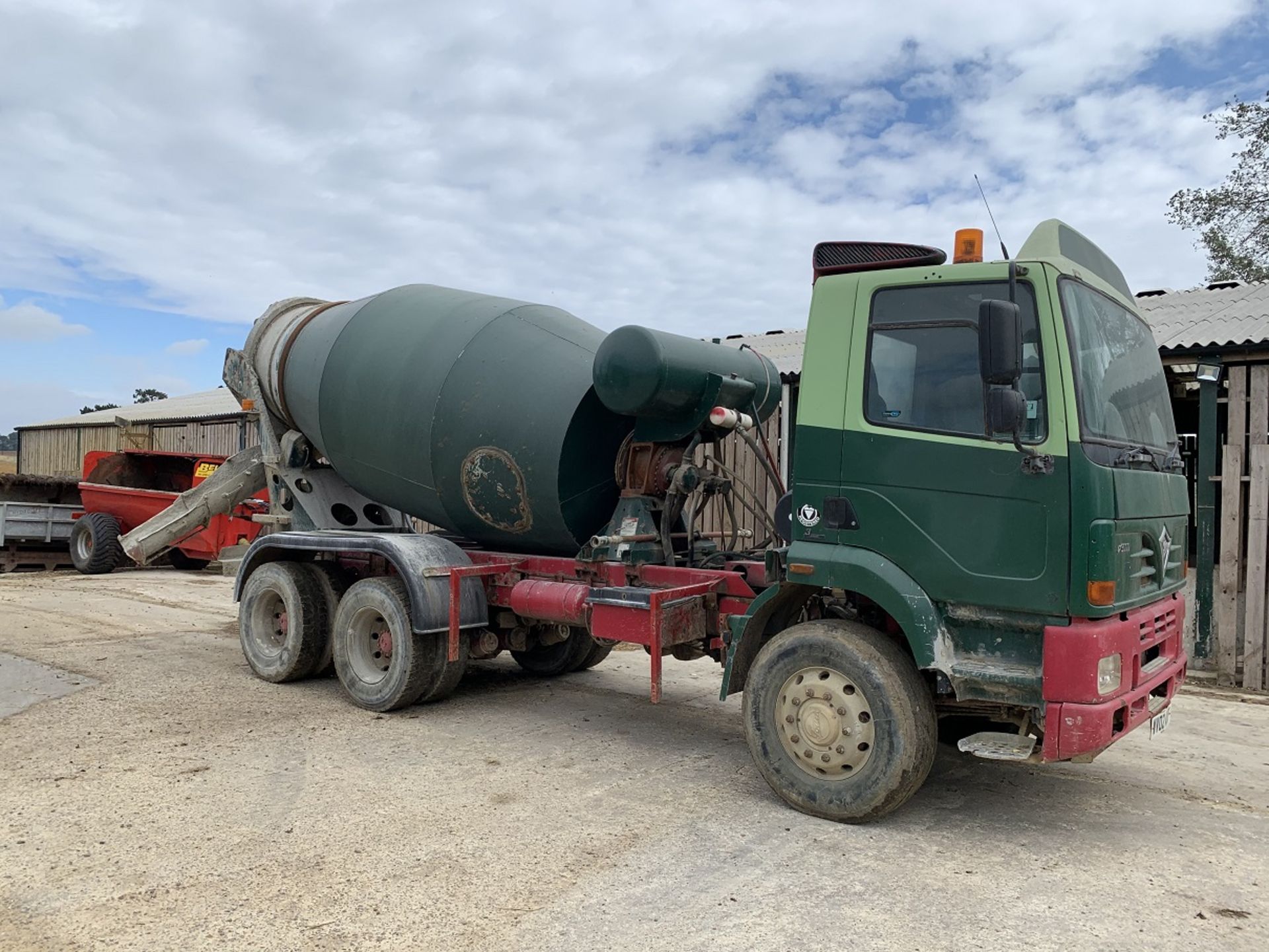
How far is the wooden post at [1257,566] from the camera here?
319 inches

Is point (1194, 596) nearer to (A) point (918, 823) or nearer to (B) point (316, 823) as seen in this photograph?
(A) point (918, 823)

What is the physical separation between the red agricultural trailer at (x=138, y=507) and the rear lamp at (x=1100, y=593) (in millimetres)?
12721

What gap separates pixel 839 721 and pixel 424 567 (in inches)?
122

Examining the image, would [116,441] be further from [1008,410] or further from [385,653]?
[1008,410]

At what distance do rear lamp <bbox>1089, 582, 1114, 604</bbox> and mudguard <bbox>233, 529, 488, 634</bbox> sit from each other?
3933 mm

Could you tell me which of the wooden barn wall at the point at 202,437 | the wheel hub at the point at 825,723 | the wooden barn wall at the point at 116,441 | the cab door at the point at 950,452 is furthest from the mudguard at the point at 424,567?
the wooden barn wall at the point at 202,437

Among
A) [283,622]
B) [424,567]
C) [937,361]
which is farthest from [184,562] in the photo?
[937,361]

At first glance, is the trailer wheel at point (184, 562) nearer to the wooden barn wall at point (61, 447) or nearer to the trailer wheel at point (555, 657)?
the trailer wheel at point (555, 657)

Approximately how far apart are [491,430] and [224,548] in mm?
10273

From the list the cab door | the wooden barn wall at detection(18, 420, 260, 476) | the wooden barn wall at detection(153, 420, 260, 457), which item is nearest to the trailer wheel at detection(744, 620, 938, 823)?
the cab door

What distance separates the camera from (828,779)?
4.53 meters

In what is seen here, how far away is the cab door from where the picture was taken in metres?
4.09

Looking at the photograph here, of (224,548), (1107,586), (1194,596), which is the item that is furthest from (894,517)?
(224,548)

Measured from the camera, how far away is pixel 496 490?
21.5 ft
